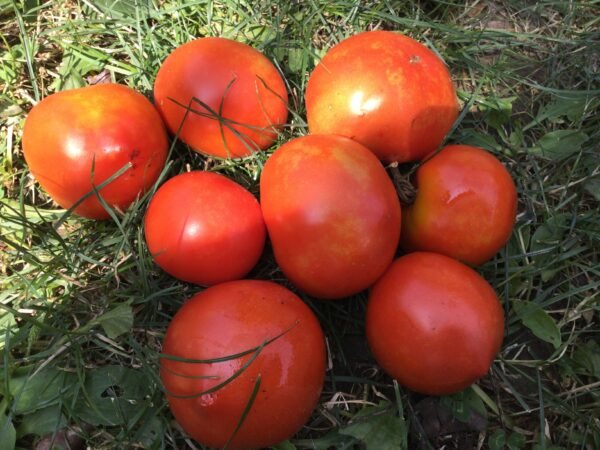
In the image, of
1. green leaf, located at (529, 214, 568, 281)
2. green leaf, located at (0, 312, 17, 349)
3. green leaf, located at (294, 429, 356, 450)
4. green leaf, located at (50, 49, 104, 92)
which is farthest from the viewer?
green leaf, located at (50, 49, 104, 92)

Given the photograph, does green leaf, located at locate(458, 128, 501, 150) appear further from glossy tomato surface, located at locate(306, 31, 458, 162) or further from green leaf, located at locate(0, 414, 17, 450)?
green leaf, located at locate(0, 414, 17, 450)

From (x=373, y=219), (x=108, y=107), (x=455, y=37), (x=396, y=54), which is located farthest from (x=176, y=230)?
(x=455, y=37)

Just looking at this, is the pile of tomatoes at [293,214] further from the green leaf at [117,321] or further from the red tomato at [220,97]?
the green leaf at [117,321]

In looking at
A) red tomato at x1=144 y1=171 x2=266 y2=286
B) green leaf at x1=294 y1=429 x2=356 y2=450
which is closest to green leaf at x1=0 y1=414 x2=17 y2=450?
red tomato at x1=144 y1=171 x2=266 y2=286

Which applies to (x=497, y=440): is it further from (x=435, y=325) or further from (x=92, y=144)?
(x=92, y=144)

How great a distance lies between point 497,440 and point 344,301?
717 millimetres

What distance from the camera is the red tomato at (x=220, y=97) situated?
1.89 metres

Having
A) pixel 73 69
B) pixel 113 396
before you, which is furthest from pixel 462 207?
pixel 73 69

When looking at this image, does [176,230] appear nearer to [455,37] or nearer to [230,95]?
[230,95]

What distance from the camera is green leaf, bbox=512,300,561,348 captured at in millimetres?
1984

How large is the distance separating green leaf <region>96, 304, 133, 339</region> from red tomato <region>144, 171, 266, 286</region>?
21 cm

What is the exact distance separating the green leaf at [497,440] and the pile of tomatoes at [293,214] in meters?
0.34

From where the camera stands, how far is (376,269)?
170 centimetres

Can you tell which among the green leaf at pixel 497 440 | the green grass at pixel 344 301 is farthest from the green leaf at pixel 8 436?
the green leaf at pixel 497 440
